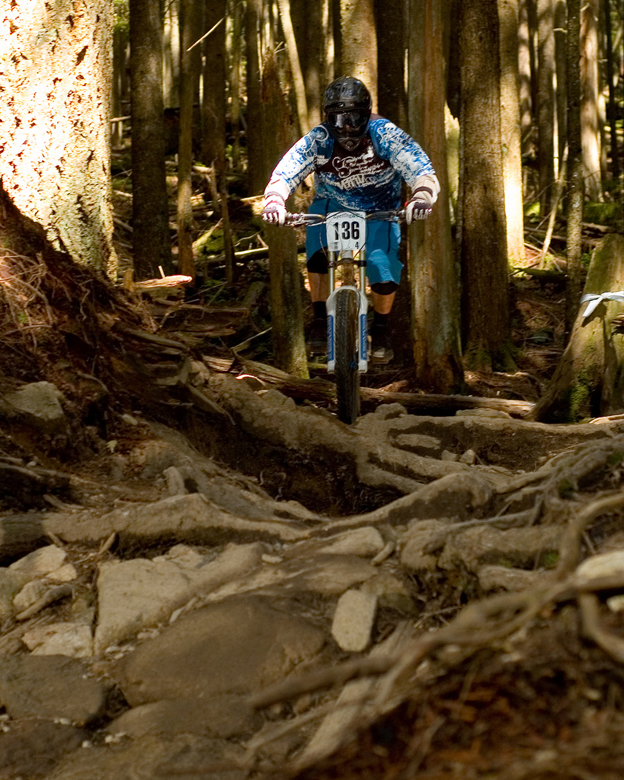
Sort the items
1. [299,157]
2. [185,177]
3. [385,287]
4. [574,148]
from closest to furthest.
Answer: [299,157] < [385,287] < [574,148] < [185,177]

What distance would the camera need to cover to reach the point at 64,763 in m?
3.00

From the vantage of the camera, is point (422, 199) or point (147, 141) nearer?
point (422, 199)

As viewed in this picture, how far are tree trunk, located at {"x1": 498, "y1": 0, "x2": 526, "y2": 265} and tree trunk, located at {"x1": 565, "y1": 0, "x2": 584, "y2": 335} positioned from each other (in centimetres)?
320

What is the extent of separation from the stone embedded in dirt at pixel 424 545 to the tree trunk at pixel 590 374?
3721 millimetres

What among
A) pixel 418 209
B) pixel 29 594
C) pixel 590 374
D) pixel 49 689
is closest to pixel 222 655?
pixel 49 689

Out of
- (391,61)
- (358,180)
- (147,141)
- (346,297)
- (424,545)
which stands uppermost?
Answer: (391,61)

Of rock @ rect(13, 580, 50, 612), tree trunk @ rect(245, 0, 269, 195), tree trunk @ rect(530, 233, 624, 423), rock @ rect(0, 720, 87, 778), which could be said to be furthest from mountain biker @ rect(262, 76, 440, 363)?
tree trunk @ rect(245, 0, 269, 195)

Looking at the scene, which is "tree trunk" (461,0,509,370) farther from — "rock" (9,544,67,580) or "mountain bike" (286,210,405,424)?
"rock" (9,544,67,580)

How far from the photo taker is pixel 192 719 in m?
3.08

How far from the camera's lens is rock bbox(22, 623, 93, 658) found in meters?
3.72

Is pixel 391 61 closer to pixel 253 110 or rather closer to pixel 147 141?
pixel 147 141

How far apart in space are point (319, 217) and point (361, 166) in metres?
0.56

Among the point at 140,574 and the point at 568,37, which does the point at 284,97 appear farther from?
the point at 140,574

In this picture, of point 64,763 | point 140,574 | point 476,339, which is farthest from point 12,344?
point 476,339
